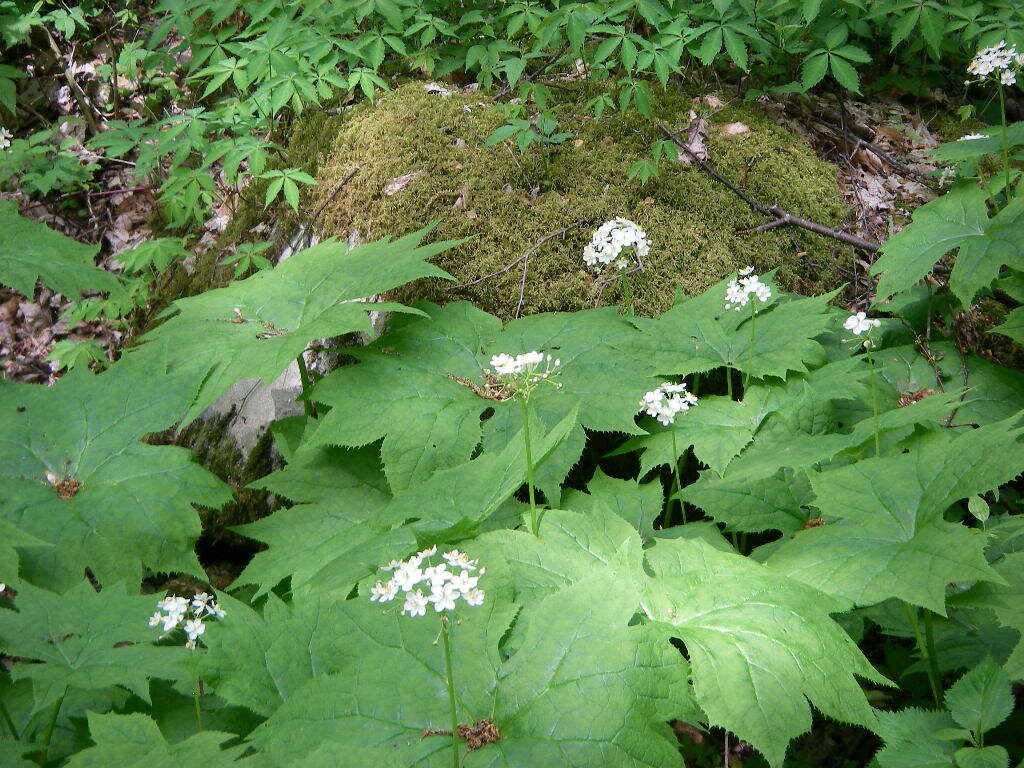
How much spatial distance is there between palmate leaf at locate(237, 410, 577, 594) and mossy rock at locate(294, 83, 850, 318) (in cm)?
94

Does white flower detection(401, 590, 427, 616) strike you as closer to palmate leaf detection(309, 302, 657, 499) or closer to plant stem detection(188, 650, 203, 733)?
plant stem detection(188, 650, 203, 733)

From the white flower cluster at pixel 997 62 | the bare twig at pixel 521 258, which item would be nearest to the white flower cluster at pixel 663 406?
the bare twig at pixel 521 258

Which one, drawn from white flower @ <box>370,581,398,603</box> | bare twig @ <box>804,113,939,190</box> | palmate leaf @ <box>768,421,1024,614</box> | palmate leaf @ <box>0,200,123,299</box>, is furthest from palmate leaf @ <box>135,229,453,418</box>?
bare twig @ <box>804,113,939,190</box>

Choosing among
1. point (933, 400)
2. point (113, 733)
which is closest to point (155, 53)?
point (113, 733)

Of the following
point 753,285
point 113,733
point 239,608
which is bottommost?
point 239,608

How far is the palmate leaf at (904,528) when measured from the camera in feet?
5.24

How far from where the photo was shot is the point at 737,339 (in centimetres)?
265

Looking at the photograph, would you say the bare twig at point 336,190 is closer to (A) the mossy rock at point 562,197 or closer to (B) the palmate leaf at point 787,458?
(A) the mossy rock at point 562,197

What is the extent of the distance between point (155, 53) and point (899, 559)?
459cm

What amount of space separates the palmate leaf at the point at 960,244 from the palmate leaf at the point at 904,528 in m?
1.02

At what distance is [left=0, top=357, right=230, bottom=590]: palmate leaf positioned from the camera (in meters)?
2.08

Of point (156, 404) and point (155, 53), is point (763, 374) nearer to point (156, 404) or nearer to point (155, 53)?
point (156, 404)

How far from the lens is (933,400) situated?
2.11m

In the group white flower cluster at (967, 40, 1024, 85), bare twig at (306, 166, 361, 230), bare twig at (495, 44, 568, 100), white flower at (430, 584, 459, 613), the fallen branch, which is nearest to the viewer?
white flower at (430, 584, 459, 613)
